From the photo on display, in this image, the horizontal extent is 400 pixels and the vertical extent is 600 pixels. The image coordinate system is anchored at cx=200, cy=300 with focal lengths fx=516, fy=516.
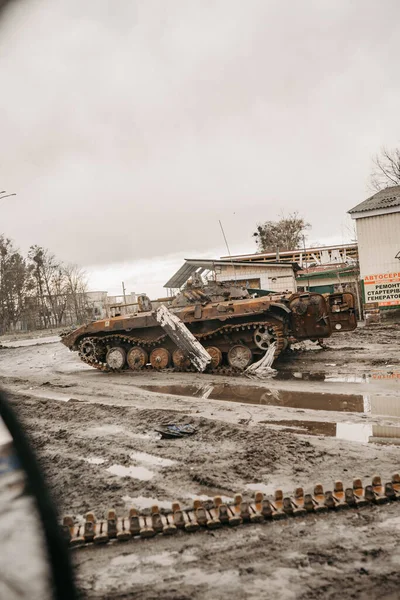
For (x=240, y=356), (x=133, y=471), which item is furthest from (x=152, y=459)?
(x=240, y=356)

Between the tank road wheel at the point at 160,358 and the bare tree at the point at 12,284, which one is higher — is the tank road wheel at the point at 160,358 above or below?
below

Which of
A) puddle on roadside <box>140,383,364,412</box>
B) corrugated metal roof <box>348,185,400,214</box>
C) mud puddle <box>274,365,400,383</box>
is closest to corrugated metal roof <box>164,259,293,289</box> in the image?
corrugated metal roof <box>348,185,400,214</box>

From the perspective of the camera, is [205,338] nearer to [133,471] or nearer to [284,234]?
[133,471]

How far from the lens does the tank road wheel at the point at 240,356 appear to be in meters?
11.9

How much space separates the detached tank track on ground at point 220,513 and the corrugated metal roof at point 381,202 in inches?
746

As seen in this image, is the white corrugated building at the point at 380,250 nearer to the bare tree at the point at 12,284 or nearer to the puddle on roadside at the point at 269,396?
the puddle on roadside at the point at 269,396

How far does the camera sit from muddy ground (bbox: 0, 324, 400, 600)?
2896 millimetres

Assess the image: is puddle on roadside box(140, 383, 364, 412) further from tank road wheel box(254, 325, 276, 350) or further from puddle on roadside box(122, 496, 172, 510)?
puddle on roadside box(122, 496, 172, 510)

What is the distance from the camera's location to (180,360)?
12.6 meters

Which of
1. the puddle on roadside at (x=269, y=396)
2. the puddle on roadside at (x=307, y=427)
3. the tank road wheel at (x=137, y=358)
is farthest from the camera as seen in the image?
the tank road wheel at (x=137, y=358)

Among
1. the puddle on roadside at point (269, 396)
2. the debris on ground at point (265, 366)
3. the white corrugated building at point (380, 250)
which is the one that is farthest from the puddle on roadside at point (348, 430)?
the white corrugated building at point (380, 250)

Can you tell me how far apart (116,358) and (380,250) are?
1281 cm

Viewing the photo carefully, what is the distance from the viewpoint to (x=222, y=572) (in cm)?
296

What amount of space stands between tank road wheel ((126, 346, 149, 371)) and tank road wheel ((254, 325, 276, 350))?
304 cm
